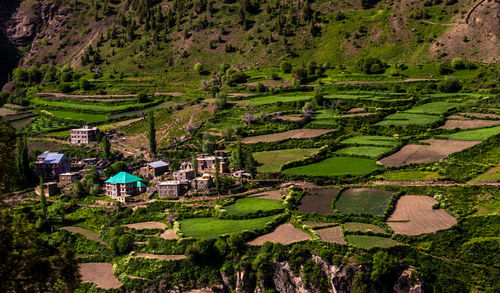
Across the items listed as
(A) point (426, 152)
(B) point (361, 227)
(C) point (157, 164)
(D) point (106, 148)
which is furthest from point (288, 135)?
(B) point (361, 227)

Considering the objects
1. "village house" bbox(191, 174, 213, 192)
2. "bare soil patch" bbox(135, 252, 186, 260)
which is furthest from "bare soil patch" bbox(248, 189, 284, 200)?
"bare soil patch" bbox(135, 252, 186, 260)

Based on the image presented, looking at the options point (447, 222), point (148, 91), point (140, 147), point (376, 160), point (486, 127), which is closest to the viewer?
point (447, 222)

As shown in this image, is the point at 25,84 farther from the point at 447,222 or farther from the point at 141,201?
the point at 447,222

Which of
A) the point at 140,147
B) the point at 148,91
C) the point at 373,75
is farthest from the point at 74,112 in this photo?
the point at 373,75

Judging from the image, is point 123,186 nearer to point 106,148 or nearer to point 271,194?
point 106,148

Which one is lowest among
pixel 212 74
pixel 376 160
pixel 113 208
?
pixel 113 208
